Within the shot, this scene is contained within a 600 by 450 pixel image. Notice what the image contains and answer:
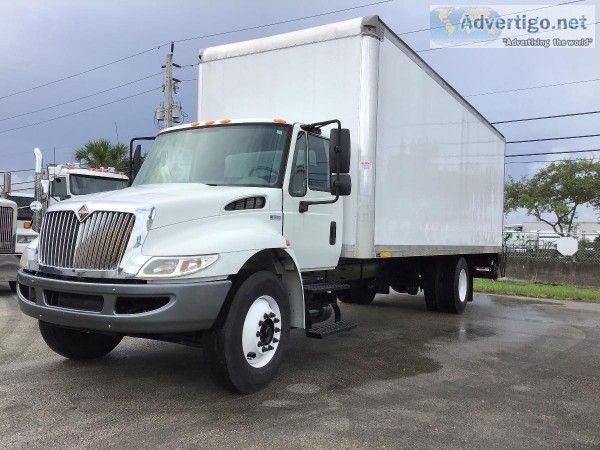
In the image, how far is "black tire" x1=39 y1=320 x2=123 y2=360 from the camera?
550cm

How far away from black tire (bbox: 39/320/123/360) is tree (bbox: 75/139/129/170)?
19272 millimetres

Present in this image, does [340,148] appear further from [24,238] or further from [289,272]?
[24,238]

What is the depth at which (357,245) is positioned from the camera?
20.7 feet

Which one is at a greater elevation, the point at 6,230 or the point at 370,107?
the point at 370,107

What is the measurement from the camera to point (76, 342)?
223 inches

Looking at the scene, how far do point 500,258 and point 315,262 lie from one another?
26.5 feet

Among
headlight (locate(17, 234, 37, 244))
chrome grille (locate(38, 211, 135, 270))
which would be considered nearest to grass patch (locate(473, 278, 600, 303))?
headlight (locate(17, 234, 37, 244))

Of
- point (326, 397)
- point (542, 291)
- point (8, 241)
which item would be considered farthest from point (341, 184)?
point (542, 291)

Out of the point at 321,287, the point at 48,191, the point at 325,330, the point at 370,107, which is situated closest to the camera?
the point at 325,330

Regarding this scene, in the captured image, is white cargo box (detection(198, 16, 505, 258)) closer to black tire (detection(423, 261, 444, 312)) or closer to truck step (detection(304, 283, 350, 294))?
truck step (detection(304, 283, 350, 294))

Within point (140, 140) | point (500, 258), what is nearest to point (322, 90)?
point (140, 140)

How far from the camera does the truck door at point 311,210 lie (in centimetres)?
549

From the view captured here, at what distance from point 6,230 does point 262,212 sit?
804cm

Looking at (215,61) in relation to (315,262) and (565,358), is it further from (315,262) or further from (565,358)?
(565,358)
